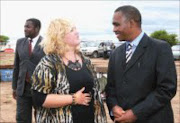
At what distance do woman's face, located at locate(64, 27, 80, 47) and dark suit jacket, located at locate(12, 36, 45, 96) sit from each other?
1.60 metres

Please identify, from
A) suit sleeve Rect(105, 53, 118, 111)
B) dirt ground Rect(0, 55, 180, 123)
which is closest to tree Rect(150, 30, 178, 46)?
dirt ground Rect(0, 55, 180, 123)

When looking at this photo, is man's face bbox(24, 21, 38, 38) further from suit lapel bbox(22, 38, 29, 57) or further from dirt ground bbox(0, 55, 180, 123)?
dirt ground bbox(0, 55, 180, 123)

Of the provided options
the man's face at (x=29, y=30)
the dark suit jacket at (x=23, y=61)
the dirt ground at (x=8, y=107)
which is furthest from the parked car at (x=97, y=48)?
the man's face at (x=29, y=30)

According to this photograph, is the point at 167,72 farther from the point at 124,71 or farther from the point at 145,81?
the point at 124,71

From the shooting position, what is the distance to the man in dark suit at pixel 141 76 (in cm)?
260

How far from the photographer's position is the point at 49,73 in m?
2.63

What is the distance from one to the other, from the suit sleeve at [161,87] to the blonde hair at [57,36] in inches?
32.1

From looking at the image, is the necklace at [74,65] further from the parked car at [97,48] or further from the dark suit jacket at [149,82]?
the parked car at [97,48]

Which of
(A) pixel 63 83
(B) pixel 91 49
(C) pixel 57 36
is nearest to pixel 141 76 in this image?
(A) pixel 63 83

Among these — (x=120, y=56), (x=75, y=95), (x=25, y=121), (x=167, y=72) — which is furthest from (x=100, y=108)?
(x=25, y=121)

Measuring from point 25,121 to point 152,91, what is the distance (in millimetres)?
2384

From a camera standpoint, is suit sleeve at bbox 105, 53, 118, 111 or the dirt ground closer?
suit sleeve at bbox 105, 53, 118, 111

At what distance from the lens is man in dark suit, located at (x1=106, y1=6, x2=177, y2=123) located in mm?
2598

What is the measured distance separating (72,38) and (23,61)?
1.84 meters
